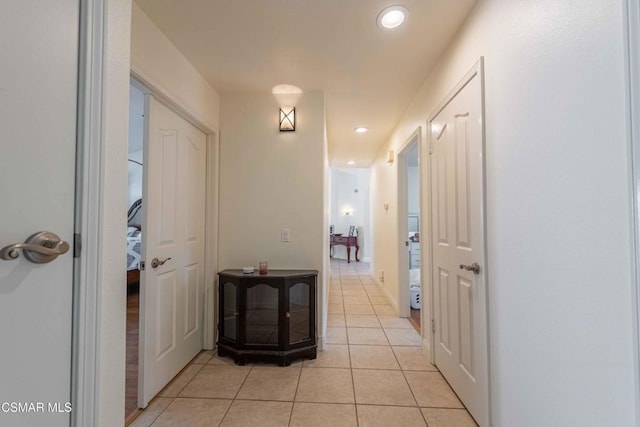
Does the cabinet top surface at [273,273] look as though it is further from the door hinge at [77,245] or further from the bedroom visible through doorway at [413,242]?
the door hinge at [77,245]

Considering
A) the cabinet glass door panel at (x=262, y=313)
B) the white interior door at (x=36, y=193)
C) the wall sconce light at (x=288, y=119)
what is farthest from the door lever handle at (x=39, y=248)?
the wall sconce light at (x=288, y=119)

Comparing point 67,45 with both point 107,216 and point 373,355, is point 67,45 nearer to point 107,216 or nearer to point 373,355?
point 107,216

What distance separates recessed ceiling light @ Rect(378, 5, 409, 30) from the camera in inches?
62.0

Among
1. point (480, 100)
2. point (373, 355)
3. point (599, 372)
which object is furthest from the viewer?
point (373, 355)

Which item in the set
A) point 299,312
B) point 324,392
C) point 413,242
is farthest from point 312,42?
point 413,242

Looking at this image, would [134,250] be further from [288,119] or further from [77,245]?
[77,245]

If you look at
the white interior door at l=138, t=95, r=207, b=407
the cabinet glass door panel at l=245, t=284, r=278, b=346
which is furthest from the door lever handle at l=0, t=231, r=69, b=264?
the cabinet glass door panel at l=245, t=284, r=278, b=346

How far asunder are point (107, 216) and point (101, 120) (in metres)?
0.30

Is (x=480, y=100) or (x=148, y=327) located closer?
(x=480, y=100)

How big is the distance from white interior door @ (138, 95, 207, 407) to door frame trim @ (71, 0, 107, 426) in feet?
3.24

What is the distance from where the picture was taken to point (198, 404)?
1768 millimetres

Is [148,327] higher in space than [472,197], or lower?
lower

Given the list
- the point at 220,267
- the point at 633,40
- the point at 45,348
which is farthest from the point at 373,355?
the point at 633,40

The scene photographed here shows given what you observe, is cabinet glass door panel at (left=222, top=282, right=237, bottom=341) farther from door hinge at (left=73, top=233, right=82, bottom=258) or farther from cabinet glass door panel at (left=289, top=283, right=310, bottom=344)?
door hinge at (left=73, top=233, right=82, bottom=258)
